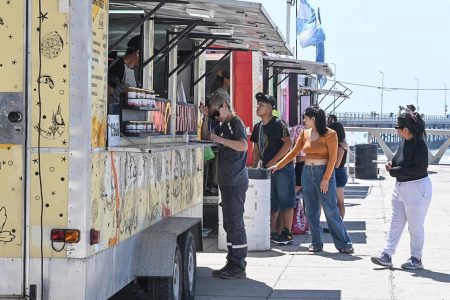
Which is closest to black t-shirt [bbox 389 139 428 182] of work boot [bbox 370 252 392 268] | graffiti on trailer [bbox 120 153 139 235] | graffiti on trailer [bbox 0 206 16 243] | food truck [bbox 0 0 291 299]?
work boot [bbox 370 252 392 268]

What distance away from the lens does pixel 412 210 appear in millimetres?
9758

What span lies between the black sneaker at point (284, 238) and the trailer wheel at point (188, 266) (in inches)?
153

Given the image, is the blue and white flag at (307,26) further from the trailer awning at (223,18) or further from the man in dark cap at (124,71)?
the man in dark cap at (124,71)

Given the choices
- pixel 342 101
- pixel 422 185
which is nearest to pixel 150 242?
pixel 422 185

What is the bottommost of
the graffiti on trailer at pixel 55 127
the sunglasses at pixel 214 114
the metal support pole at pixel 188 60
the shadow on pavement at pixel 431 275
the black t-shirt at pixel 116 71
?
the shadow on pavement at pixel 431 275

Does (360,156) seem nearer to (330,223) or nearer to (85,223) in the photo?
(330,223)

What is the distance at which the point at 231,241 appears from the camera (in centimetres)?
925

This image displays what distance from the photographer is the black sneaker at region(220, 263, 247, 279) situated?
9344 mm

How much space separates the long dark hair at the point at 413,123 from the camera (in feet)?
32.1

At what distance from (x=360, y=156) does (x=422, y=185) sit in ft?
58.1

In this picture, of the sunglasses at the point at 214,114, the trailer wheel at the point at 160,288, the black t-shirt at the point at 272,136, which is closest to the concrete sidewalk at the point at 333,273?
the black t-shirt at the point at 272,136

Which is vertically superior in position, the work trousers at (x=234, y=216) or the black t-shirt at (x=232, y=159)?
the black t-shirt at (x=232, y=159)

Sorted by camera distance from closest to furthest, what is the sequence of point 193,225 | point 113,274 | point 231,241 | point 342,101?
point 113,274
point 193,225
point 231,241
point 342,101

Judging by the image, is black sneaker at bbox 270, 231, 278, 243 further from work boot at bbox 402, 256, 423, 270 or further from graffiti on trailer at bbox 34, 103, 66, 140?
graffiti on trailer at bbox 34, 103, 66, 140
